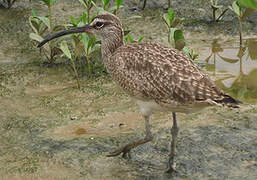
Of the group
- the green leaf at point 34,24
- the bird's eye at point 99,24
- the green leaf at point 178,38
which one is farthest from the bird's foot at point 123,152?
the green leaf at point 34,24

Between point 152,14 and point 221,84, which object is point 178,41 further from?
point 152,14

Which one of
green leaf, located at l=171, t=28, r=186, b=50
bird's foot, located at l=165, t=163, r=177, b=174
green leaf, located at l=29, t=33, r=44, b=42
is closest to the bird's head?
green leaf, located at l=171, t=28, r=186, b=50

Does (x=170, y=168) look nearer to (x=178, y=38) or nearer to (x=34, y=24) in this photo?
(x=178, y=38)

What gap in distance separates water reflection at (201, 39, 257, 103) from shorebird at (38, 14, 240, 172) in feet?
6.72

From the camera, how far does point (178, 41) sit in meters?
7.11

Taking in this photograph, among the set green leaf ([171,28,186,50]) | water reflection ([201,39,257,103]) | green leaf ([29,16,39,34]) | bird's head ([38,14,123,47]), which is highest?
bird's head ([38,14,123,47])

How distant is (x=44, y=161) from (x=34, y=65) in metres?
2.91

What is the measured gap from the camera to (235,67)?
7.82m

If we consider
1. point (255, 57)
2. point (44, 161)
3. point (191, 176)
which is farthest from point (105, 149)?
point (255, 57)

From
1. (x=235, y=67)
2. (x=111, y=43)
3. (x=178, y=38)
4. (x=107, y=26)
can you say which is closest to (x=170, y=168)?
(x=111, y=43)

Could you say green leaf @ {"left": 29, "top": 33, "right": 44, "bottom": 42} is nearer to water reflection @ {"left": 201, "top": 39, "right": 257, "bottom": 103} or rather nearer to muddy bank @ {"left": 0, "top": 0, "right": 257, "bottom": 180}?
muddy bank @ {"left": 0, "top": 0, "right": 257, "bottom": 180}

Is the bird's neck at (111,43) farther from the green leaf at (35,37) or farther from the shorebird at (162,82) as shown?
the green leaf at (35,37)

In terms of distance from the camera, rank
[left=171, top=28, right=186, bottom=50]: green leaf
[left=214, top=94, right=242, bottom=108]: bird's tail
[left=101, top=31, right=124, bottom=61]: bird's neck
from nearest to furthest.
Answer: [left=214, top=94, right=242, bottom=108]: bird's tail < [left=101, top=31, right=124, bottom=61]: bird's neck < [left=171, top=28, right=186, bottom=50]: green leaf

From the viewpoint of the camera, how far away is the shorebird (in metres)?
4.65
